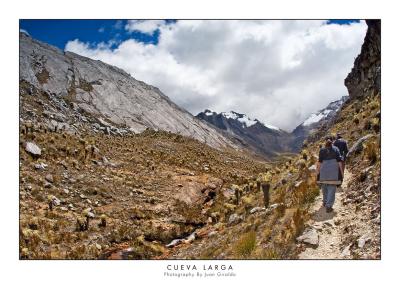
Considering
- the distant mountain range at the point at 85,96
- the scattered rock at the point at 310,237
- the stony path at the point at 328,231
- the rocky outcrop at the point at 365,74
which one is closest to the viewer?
the stony path at the point at 328,231

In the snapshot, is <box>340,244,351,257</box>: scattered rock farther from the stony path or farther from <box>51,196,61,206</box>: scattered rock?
<box>51,196,61,206</box>: scattered rock

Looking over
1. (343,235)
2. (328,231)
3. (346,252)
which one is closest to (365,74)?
(328,231)

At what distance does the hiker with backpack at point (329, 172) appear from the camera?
1258 cm

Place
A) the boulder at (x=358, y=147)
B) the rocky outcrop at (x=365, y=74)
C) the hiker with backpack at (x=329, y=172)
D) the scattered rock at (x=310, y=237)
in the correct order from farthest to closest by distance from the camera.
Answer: the rocky outcrop at (x=365, y=74)
the boulder at (x=358, y=147)
the hiker with backpack at (x=329, y=172)
the scattered rock at (x=310, y=237)

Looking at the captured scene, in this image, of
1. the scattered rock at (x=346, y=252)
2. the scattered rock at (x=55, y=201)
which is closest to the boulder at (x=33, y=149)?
the scattered rock at (x=55, y=201)

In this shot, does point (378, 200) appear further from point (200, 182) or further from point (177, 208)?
point (200, 182)

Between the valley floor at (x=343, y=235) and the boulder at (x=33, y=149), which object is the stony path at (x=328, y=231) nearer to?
the valley floor at (x=343, y=235)

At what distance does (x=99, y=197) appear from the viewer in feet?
78.8

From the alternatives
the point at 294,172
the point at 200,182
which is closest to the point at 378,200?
the point at 294,172

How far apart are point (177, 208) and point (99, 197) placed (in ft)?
16.4

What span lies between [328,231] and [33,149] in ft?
66.2

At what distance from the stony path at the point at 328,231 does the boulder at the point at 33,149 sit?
61.1 feet

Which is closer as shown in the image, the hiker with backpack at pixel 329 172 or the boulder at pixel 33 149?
the hiker with backpack at pixel 329 172

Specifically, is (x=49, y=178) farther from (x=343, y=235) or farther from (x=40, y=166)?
(x=343, y=235)
